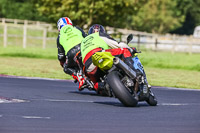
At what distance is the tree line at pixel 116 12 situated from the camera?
133 feet

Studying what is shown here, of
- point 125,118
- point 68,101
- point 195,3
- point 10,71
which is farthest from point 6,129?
point 195,3

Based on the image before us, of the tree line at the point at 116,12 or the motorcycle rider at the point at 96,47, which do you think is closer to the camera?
the motorcycle rider at the point at 96,47

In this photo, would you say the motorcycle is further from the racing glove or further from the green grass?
the green grass

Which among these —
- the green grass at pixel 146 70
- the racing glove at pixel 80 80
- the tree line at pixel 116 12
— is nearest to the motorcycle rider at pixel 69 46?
the racing glove at pixel 80 80

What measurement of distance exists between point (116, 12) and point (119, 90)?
32320mm

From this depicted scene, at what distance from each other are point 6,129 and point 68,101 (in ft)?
13.7

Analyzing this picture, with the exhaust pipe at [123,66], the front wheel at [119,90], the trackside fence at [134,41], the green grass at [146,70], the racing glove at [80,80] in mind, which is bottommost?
the trackside fence at [134,41]

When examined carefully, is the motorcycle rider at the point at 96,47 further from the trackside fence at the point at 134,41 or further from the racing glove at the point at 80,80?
the trackside fence at the point at 134,41

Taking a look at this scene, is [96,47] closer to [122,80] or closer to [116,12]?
[122,80]

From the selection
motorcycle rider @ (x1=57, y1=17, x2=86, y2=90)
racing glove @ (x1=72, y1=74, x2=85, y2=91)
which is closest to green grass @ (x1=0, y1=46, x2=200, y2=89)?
motorcycle rider @ (x1=57, y1=17, x2=86, y2=90)

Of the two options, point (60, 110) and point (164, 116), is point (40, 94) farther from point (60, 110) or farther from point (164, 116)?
point (164, 116)

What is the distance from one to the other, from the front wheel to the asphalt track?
0.15m

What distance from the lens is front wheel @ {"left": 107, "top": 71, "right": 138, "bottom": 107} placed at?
32.1 feet

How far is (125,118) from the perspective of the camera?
8.62 meters
